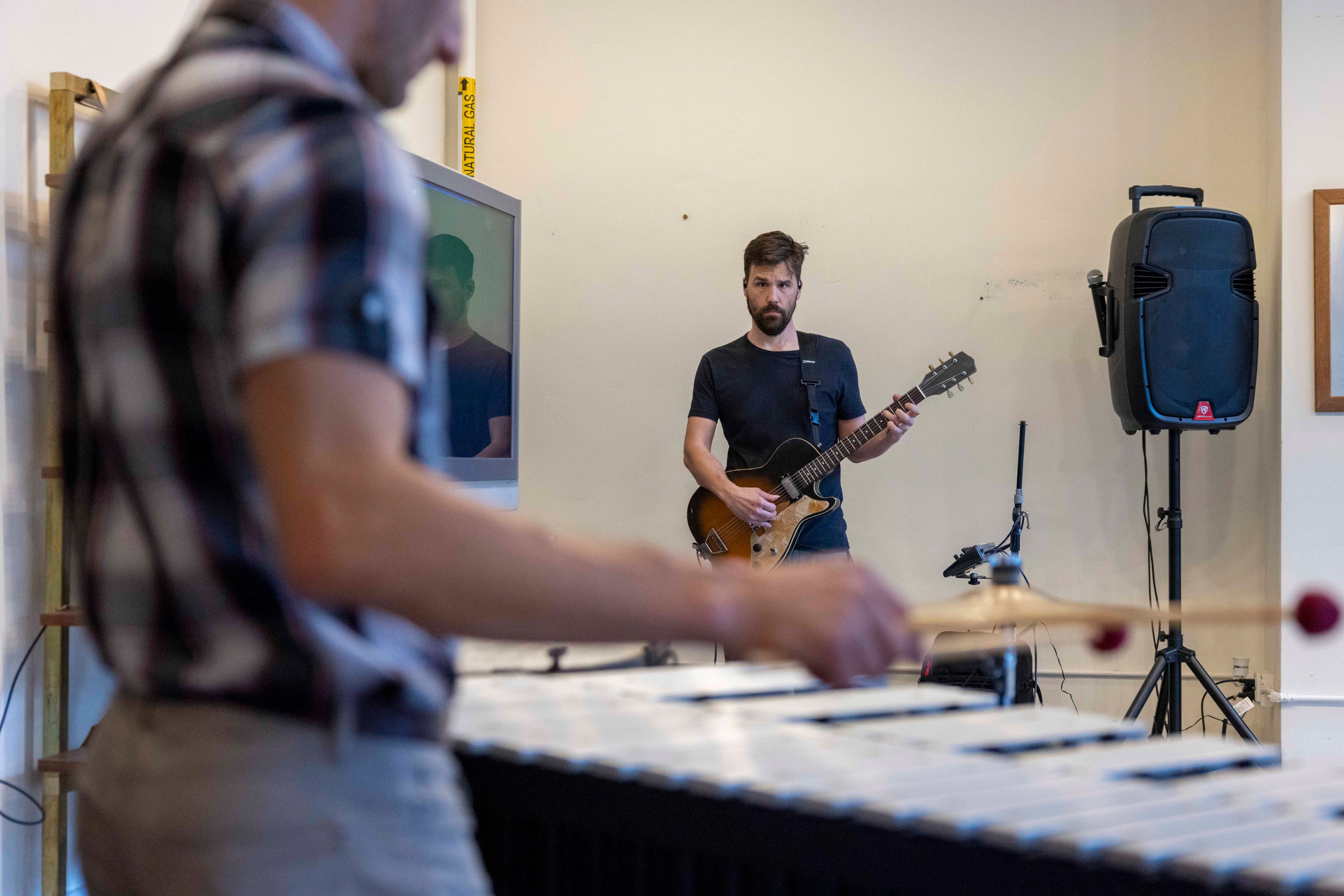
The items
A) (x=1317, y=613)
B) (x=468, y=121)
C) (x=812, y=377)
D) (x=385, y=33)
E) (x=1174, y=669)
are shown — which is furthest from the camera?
(x=468, y=121)

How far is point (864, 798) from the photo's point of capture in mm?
1082

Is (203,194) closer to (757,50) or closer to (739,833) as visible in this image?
(739,833)

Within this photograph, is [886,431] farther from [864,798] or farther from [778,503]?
[864,798]

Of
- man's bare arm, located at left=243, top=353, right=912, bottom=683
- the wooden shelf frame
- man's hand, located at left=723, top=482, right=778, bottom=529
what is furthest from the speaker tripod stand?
man's bare arm, located at left=243, top=353, right=912, bottom=683

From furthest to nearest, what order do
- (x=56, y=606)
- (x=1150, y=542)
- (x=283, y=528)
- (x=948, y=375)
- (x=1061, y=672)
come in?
(x=1061, y=672)
(x=1150, y=542)
(x=948, y=375)
(x=56, y=606)
(x=283, y=528)

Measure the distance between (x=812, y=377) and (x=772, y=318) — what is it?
22 centimetres

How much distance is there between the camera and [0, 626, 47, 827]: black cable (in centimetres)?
231

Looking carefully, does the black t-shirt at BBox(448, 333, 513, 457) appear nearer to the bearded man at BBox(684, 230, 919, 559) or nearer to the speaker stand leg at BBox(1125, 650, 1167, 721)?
the bearded man at BBox(684, 230, 919, 559)

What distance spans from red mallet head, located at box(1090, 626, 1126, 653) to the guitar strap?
2.52m

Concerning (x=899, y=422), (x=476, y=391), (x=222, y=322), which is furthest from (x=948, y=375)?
(x=222, y=322)

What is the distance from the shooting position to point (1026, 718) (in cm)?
143

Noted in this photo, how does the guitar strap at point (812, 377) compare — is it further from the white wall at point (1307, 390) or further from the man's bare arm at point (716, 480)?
the white wall at point (1307, 390)

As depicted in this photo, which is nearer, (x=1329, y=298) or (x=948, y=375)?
(x=1329, y=298)

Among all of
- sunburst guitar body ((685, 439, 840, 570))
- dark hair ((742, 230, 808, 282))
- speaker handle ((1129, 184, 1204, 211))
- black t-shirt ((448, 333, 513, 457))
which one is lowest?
sunburst guitar body ((685, 439, 840, 570))
